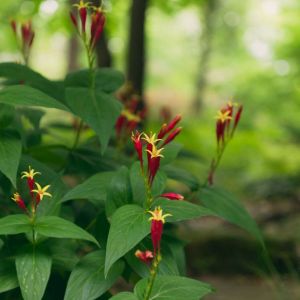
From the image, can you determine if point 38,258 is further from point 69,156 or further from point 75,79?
point 75,79

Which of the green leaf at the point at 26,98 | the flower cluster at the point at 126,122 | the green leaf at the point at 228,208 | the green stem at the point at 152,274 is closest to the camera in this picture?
the green stem at the point at 152,274

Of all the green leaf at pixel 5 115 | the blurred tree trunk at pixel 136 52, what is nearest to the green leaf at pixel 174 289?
the green leaf at pixel 5 115

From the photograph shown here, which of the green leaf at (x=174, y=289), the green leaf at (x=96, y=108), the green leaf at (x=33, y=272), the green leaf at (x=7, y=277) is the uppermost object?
the green leaf at (x=96, y=108)

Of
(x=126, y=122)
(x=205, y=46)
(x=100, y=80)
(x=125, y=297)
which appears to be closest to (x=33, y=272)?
(x=125, y=297)

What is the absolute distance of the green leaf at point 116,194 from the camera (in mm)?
1630

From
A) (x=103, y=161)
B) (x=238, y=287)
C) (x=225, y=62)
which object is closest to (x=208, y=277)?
(x=238, y=287)

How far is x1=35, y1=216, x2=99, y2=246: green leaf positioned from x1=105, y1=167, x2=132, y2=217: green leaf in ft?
0.58

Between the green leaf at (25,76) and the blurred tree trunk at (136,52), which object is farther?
the blurred tree trunk at (136,52)

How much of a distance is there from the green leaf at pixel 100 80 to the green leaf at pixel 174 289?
918mm

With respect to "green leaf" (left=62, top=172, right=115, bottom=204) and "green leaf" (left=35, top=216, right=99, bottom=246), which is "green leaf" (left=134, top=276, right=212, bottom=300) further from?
"green leaf" (left=62, top=172, right=115, bottom=204)

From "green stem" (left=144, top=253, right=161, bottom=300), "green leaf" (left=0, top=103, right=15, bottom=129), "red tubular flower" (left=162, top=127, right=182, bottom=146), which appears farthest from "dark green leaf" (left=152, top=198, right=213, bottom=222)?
"green leaf" (left=0, top=103, right=15, bottom=129)

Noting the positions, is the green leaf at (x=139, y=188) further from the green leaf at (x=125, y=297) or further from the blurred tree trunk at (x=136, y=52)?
the blurred tree trunk at (x=136, y=52)

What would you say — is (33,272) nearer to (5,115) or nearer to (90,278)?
(90,278)

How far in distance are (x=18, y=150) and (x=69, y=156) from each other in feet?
1.72
